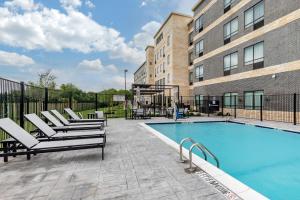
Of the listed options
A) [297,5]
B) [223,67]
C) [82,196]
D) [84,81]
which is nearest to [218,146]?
[82,196]

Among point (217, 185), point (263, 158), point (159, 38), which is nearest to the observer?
point (217, 185)

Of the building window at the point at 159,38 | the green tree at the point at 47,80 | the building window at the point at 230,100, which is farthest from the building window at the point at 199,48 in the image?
the green tree at the point at 47,80

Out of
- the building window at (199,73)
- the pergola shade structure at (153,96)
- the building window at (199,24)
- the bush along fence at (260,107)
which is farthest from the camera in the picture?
the building window at (199,73)

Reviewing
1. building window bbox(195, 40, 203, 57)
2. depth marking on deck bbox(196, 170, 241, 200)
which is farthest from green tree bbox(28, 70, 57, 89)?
depth marking on deck bbox(196, 170, 241, 200)

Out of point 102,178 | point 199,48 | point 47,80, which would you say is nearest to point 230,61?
point 199,48

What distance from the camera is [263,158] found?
5996 mm

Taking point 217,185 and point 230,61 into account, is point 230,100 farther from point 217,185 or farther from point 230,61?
point 217,185

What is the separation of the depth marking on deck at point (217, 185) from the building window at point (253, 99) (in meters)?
13.3

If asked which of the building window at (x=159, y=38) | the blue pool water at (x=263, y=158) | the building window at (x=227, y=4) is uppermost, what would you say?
the building window at (x=159, y=38)

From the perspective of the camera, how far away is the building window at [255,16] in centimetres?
1509

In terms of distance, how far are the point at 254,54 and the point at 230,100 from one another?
482cm

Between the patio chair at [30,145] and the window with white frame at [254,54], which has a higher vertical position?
the window with white frame at [254,54]

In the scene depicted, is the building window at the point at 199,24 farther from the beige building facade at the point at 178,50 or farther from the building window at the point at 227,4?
the beige building facade at the point at 178,50

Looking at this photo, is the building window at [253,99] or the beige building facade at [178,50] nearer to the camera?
the building window at [253,99]
